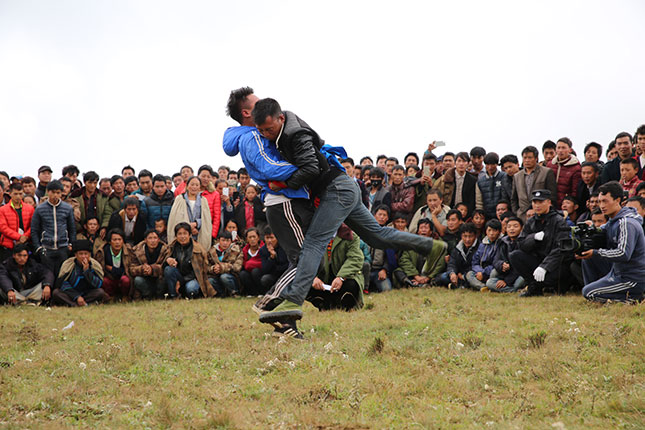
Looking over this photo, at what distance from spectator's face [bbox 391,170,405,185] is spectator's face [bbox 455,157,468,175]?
118cm

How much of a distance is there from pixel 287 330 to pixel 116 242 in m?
6.74

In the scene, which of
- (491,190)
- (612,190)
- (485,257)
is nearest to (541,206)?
(485,257)

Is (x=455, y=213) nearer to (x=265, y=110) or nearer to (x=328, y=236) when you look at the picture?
(x=328, y=236)

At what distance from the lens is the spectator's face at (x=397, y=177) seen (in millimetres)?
12516

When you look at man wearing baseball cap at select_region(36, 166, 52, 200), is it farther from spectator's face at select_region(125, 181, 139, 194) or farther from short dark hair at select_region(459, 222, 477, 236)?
short dark hair at select_region(459, 222, 477, 236)

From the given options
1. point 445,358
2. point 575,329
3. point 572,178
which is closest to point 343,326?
point 445,358

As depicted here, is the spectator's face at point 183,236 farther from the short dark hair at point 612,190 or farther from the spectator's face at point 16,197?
the short dark hair at point 612,190

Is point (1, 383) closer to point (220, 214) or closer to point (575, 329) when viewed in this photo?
point (575, 329)

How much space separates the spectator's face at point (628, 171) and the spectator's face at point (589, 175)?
1.85 ft

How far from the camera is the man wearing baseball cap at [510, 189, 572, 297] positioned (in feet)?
30.8

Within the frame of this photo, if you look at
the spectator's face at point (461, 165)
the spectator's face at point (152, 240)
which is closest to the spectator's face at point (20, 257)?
the spectator's face at point (152, 240)

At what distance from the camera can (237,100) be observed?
633 cm

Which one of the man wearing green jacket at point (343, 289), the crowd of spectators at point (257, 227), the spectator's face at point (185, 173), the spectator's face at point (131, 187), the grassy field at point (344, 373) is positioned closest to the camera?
the grassy field at point (344, 373)

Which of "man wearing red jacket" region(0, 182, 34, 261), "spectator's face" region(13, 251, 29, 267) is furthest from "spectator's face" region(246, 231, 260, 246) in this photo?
"man wearing red jacket" region(0, 182, 34, 261)
